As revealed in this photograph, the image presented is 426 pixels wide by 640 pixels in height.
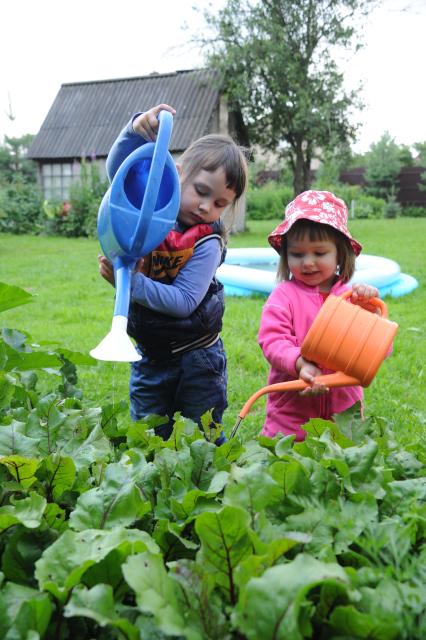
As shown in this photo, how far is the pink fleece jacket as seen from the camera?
7.59 feet

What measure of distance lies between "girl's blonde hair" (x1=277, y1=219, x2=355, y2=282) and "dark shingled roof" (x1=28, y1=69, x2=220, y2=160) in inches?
628

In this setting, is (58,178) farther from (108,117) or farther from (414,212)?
(414,212)

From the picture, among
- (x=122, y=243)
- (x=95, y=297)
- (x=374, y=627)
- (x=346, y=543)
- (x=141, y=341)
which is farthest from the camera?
(x=95, y=297)

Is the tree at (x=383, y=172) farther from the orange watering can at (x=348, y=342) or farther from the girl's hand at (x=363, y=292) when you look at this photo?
the orange watering can at (x=348, y=342)

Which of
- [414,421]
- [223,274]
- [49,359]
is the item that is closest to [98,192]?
[223,274]

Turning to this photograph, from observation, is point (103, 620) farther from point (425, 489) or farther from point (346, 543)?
point (425, 489)

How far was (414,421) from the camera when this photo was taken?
11.1ft

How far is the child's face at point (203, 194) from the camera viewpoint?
2.27 m

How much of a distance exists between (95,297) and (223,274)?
1.57 meters

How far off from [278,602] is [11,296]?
0.99 meters

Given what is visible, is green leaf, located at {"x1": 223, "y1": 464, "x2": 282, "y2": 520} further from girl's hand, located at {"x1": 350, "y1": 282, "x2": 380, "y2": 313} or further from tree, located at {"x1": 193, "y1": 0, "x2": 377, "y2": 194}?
tree, located at {"x1": 193, "y1": 0, "x2": 377, "y2": 194}

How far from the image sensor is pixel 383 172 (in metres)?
33.2

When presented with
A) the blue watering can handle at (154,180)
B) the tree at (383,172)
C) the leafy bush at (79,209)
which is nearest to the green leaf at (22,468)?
the blue watering can handle at (154,180)

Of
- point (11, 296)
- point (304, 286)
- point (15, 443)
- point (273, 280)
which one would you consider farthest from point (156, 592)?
point (273, 280)
